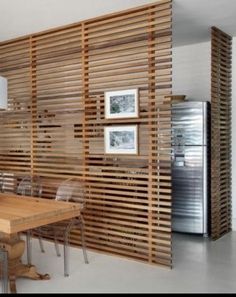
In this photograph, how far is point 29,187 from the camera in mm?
4629

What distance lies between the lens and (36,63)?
481 cm

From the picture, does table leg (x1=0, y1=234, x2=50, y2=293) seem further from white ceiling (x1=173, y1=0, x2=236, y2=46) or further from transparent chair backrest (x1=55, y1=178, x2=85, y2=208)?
white ceiling (x1=173, y1=0, x2=236, y2=46)

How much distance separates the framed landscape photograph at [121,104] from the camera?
154 inches

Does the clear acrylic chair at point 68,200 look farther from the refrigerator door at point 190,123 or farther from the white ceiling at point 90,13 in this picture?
the white ceiling at point 90,13

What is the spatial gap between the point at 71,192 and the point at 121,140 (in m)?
0.84

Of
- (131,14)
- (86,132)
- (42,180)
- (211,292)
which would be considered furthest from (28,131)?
(211,292)

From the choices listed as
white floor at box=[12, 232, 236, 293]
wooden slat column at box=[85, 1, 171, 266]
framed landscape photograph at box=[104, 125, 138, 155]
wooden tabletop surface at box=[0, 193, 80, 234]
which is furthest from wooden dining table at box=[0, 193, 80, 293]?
framed landscape photograph at box=[104, 125, 138, 155]

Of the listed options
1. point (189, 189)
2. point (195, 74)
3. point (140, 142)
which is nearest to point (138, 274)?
point (140, 142)

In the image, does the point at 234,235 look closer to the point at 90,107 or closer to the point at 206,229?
the point at 206,229

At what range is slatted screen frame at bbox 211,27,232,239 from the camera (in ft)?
15.3

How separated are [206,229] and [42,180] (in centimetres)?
234

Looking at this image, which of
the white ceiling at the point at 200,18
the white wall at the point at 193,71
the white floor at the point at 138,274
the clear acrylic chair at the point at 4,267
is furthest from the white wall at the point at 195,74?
the clear acrylic chair at the point at 4,267

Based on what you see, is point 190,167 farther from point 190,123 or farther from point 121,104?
point 121,104

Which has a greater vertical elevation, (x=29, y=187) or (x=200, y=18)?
(x=200, y=18)
